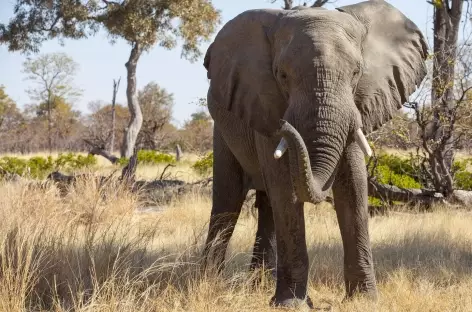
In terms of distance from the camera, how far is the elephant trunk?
3.93 meters

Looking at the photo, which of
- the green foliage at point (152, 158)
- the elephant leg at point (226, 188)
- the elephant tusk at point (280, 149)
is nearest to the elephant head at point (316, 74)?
the elephant tusk at point (280, 149)

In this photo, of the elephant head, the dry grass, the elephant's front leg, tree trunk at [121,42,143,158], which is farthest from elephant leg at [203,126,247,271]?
tree trunk at [121,42,143,158]

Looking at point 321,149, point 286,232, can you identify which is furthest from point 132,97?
point 321,149

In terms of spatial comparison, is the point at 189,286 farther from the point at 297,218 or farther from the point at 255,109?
the point at 255,109

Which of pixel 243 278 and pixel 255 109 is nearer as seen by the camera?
pixel 255 109

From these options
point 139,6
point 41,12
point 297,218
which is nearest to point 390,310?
point 297,218

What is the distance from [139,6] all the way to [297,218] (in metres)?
16.4

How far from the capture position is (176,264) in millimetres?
5309

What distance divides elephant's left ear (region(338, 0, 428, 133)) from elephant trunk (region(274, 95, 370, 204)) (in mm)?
494

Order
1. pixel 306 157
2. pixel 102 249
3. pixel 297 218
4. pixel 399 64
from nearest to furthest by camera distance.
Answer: pixel 306 157, pixel 297 218, pixel 399 64, pixel 102 249

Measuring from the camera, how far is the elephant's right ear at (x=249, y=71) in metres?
4.72

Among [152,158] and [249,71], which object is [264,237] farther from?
[152,158]

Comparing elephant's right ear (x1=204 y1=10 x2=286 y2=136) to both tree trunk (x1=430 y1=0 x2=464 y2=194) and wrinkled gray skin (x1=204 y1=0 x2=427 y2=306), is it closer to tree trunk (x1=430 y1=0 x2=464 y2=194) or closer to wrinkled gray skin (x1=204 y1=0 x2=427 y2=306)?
wrinkled gray skin (x1=204 y1=0 x2=427 y2=306)

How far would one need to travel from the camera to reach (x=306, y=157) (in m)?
3.82
